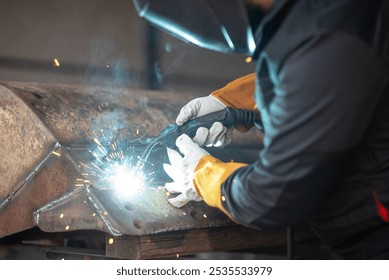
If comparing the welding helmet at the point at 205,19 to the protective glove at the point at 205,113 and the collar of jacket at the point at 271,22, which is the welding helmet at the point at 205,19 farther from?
the protective glove at the point at 205,113

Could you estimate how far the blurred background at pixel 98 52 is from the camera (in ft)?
11.3

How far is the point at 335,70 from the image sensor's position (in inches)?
44.6

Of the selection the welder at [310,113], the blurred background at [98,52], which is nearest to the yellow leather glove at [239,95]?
the welder at [310,113]

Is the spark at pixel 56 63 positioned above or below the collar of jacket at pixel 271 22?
above

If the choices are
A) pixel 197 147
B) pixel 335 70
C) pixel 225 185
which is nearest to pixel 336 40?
pixel 335 70

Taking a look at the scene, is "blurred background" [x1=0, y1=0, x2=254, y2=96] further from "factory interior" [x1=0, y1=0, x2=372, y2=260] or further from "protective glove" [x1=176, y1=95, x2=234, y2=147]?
"protective glove" [x1=176, y1=95, x2=234, y2=147]

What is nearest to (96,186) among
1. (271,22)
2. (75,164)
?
(75,164)

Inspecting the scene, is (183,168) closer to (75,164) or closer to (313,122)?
(75,164)

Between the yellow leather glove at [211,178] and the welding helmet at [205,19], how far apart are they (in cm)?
30

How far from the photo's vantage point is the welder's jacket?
1.14 m

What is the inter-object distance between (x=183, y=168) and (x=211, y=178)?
0.49ft

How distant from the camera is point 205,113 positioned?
1.84 metres

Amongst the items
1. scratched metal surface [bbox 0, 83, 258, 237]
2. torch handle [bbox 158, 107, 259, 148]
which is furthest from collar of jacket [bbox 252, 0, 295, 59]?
scratched metal surface [bbox 0, 83, 258, 237]

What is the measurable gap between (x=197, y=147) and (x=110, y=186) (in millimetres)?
274
